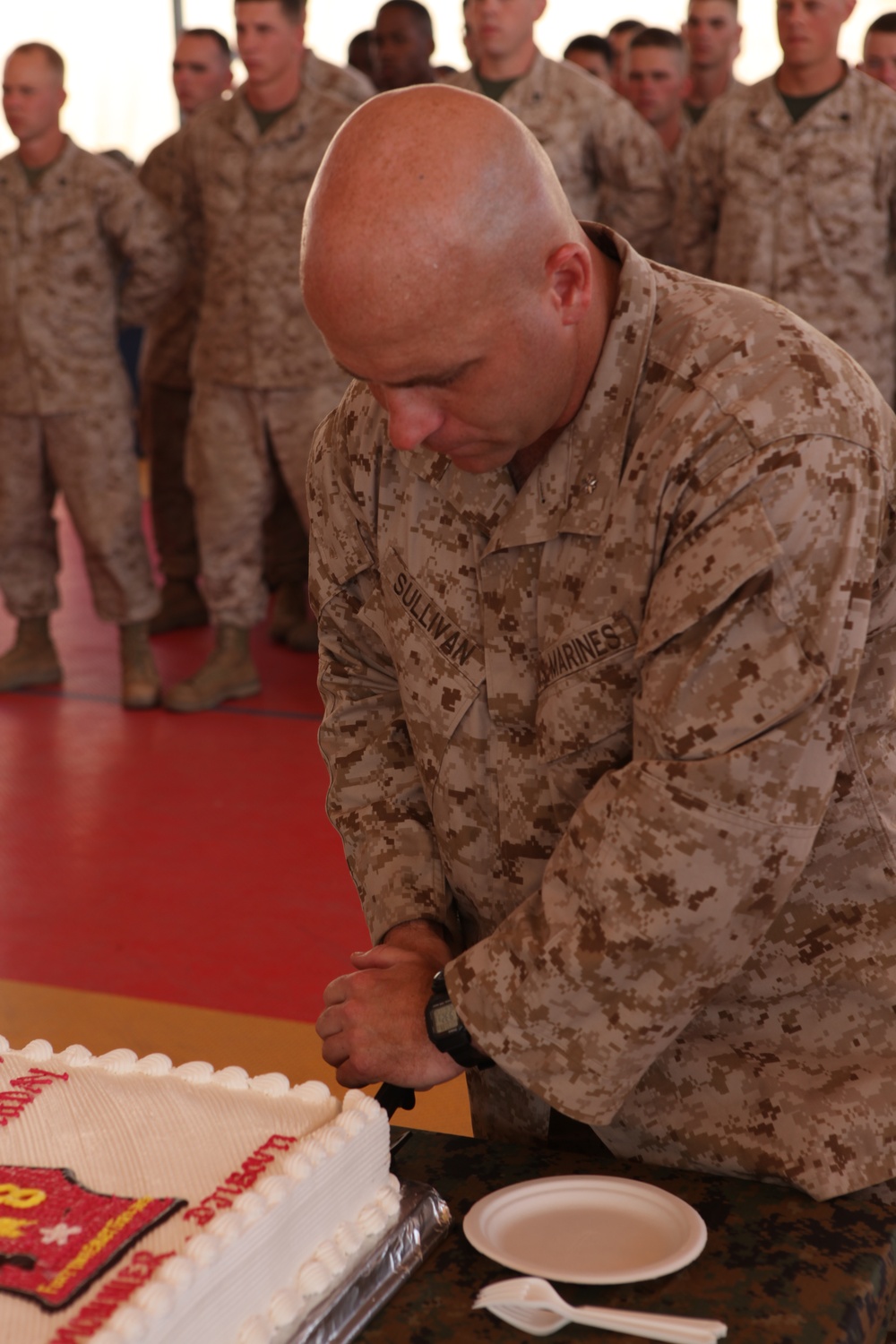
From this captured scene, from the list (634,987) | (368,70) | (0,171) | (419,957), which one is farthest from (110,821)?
(368,70)

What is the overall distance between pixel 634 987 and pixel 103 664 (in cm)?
422

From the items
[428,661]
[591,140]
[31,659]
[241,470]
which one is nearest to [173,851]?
[241,470]

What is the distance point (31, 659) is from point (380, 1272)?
4.03m

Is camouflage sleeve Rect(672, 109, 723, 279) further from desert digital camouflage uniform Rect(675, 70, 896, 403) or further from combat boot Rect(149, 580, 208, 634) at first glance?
combat boot Rect(149, 580, 208, 634)

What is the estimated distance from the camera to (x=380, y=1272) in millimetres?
963

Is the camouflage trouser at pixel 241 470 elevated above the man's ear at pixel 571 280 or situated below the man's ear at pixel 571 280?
below

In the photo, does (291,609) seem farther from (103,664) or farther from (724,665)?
(724,665)

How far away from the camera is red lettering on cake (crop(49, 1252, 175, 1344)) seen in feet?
2.64

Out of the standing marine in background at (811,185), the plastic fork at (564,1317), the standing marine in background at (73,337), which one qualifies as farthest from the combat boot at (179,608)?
the plastic fork at (564,1317)

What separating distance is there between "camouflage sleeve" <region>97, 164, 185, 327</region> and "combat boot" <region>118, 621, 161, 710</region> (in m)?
0.95

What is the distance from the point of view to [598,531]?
3.74 ft

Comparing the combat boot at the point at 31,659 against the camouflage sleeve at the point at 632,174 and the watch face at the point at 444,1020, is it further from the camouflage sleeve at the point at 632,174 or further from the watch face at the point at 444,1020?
the watch face at the point at 444,1020

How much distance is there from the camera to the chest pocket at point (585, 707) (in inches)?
44.7

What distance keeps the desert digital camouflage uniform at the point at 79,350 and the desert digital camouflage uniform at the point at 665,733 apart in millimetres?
3273
